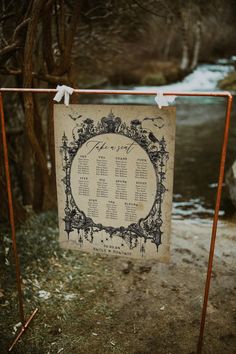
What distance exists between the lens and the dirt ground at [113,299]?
2.62 metres

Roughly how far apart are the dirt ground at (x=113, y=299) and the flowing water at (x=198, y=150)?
2063 millimetres

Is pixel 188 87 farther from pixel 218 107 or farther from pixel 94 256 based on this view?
pixel 94 256

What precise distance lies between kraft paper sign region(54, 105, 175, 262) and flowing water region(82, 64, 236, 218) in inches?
131

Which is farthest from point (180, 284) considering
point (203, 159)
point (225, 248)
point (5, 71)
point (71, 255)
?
point (203, 159)

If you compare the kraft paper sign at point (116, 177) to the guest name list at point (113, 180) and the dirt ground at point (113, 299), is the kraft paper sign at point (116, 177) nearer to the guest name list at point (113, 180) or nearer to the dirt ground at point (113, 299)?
the guest name list at point (113, 180)

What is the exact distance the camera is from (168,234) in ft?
7.43

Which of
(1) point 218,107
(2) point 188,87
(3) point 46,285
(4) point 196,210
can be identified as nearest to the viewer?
(3) point 46,285

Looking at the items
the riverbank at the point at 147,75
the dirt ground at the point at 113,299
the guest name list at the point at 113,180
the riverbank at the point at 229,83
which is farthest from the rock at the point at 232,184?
the riverbank at the point at 147,75

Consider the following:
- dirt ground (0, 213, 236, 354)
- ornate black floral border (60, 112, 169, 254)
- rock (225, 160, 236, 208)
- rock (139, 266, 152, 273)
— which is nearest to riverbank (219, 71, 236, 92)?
rock (225, 160, 236, 208)

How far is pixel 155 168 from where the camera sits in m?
2.12

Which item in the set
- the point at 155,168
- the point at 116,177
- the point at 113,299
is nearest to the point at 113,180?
the point at 116,177

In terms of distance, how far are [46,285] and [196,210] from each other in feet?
10.8

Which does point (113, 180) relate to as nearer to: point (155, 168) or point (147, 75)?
point (155, 168)

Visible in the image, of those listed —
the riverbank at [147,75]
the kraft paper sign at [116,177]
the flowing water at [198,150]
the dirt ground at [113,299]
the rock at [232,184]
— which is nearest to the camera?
the kraft paper sign at [116,177]
